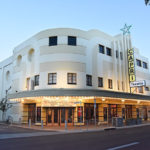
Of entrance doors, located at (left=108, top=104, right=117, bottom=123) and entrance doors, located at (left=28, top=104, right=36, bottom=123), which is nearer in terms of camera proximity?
entrance doors, located at (left=28, top=104, right=36, bottom=123)

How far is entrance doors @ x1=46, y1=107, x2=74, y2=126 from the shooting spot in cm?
2272

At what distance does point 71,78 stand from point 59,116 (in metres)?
5.07

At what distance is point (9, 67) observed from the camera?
114 feet

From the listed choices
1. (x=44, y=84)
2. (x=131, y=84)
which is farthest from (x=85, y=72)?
(x=131, y=84)

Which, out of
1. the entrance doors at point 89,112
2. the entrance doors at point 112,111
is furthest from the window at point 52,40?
the entrance doors at point 112,111

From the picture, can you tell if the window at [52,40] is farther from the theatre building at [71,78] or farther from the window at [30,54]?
the window at [30,54]

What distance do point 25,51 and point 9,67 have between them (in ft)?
27.6

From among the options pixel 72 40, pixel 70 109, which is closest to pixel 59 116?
pixel 70 109

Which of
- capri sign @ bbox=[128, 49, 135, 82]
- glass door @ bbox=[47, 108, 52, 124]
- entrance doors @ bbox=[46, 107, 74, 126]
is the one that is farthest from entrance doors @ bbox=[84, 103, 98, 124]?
capri sign @ bbox=[128, 49, 135, 82]

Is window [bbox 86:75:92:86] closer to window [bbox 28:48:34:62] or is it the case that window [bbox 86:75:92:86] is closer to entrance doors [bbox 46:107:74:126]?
entrance doors [bbox 46:107:74:126]

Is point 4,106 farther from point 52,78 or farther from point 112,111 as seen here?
point 112,111

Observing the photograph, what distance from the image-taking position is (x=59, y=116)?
22.8 metres

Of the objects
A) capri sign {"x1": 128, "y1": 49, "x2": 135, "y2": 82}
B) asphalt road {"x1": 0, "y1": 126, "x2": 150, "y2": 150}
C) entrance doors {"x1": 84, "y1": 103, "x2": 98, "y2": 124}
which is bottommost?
asphalt road {"x1": 0, "y1": 126, "x2": 150, "y2": 150}

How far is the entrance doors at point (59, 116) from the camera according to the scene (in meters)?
22.7
